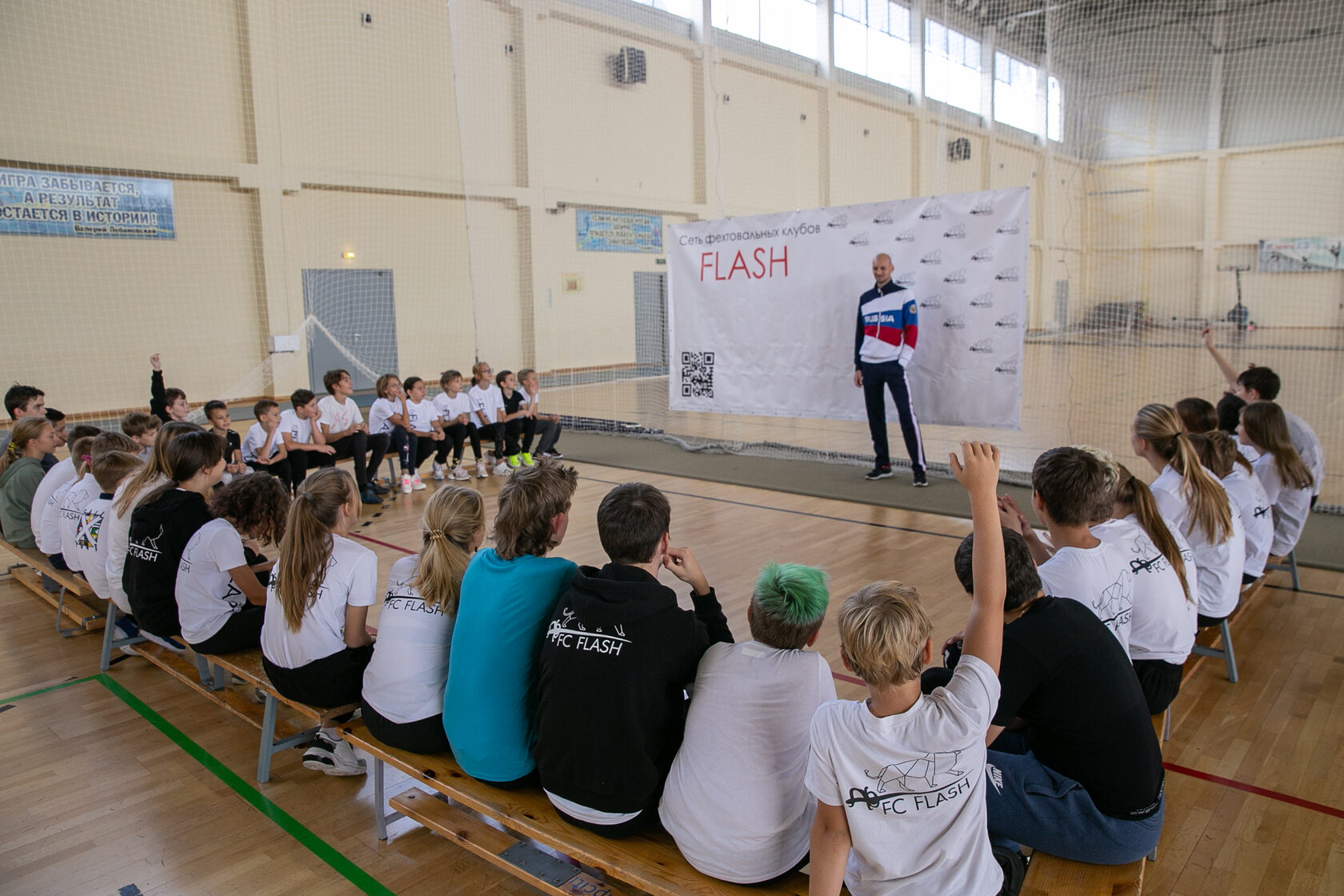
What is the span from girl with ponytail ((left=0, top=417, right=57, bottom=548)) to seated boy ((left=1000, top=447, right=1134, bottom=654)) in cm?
456

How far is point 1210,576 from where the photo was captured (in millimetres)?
2928

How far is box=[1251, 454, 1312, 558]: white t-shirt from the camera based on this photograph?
12.1 ft

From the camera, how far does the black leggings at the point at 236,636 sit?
9.34 ft

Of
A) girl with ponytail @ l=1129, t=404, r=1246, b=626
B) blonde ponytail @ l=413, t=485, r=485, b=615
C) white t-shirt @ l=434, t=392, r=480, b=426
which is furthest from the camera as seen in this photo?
white t-shirt @ l=434, t=392, r=480, b=426

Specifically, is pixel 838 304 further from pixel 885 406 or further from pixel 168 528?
pixel 168 528

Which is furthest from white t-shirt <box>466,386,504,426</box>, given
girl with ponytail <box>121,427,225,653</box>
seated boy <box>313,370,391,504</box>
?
girl with ponytail <box>121,427,225,653</box>

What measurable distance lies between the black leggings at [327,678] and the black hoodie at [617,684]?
3.13 feet

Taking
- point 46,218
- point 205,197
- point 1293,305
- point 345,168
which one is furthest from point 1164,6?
point 46,218

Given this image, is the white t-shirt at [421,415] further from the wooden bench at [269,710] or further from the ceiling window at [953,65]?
the ceiling window at [953,65]

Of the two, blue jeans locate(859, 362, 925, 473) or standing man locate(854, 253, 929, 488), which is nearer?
standing man locate(854, 253, 929, 488)

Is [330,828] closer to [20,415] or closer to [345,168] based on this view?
[20,415]

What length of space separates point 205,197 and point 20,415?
6.43m

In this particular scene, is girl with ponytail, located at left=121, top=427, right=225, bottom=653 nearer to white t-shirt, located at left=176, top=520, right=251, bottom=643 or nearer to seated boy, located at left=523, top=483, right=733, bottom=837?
white t-shirt, located at left=176, top=520, right=251, bottom=643

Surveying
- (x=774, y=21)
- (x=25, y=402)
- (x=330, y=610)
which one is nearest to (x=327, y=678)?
(x=330, y=610)
